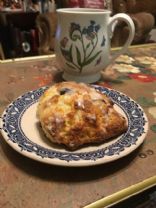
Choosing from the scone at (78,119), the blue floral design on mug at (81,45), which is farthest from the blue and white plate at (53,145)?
the blue floral design on mug at (81,45)

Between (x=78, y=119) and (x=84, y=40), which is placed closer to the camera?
(x=78, y=119)

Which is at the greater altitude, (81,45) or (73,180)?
(81,45)

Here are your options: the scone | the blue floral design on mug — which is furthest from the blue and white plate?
the blue floral design on mug

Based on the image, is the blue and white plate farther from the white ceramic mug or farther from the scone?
the white ceramic mug

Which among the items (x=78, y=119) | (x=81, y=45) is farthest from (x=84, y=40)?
(x=78, y=119)

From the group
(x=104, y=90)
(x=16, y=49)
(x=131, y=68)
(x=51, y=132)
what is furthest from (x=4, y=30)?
(x=51, y=132)

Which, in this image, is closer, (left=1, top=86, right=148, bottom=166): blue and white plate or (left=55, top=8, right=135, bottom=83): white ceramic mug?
(left=1, top=86, right=148, bottom=166): blue and white plate

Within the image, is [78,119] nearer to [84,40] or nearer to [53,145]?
[53,145]
